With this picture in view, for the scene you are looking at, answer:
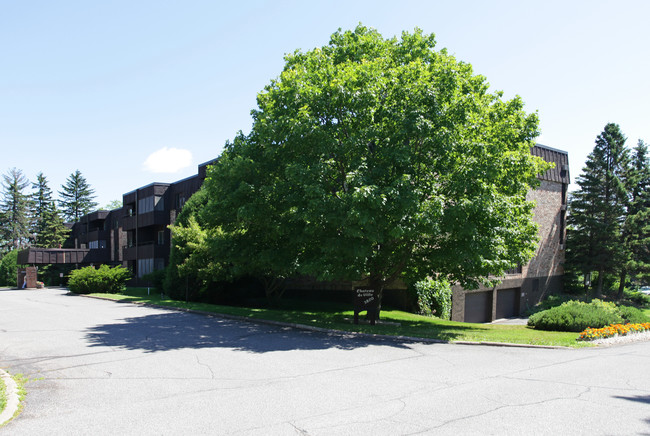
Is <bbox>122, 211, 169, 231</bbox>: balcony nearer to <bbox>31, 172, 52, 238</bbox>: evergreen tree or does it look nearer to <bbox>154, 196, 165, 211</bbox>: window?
<bbox>154, 196, 165, 211</bbox>: window

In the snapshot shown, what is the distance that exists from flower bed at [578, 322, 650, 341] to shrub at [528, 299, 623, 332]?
1.78m

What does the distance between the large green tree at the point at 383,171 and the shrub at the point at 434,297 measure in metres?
7.30

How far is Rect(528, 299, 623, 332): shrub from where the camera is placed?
63.2 feet

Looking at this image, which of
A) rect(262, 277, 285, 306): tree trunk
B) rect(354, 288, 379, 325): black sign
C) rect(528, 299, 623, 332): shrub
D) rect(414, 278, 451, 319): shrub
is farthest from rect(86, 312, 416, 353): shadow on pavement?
rect(414, 278, 451, 319): shrub

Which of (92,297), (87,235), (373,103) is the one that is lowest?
(92,297)

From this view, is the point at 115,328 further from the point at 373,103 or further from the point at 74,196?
the point at 74,196

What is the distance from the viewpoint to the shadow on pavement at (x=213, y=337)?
1253 centimetres

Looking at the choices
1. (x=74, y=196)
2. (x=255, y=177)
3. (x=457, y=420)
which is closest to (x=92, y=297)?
(x=255, y=177)

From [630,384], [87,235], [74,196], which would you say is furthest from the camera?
[74,196]

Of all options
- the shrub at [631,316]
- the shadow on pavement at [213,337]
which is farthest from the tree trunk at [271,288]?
the shrub at [631,316]

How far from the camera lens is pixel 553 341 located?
14.6 metres

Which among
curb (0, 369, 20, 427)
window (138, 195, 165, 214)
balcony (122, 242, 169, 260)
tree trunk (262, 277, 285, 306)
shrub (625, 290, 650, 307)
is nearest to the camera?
curb (0, 369, 20, 427)

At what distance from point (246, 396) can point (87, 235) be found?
196 feet

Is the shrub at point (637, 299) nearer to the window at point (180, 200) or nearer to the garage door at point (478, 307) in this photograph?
the garage door at point (478, 307)
